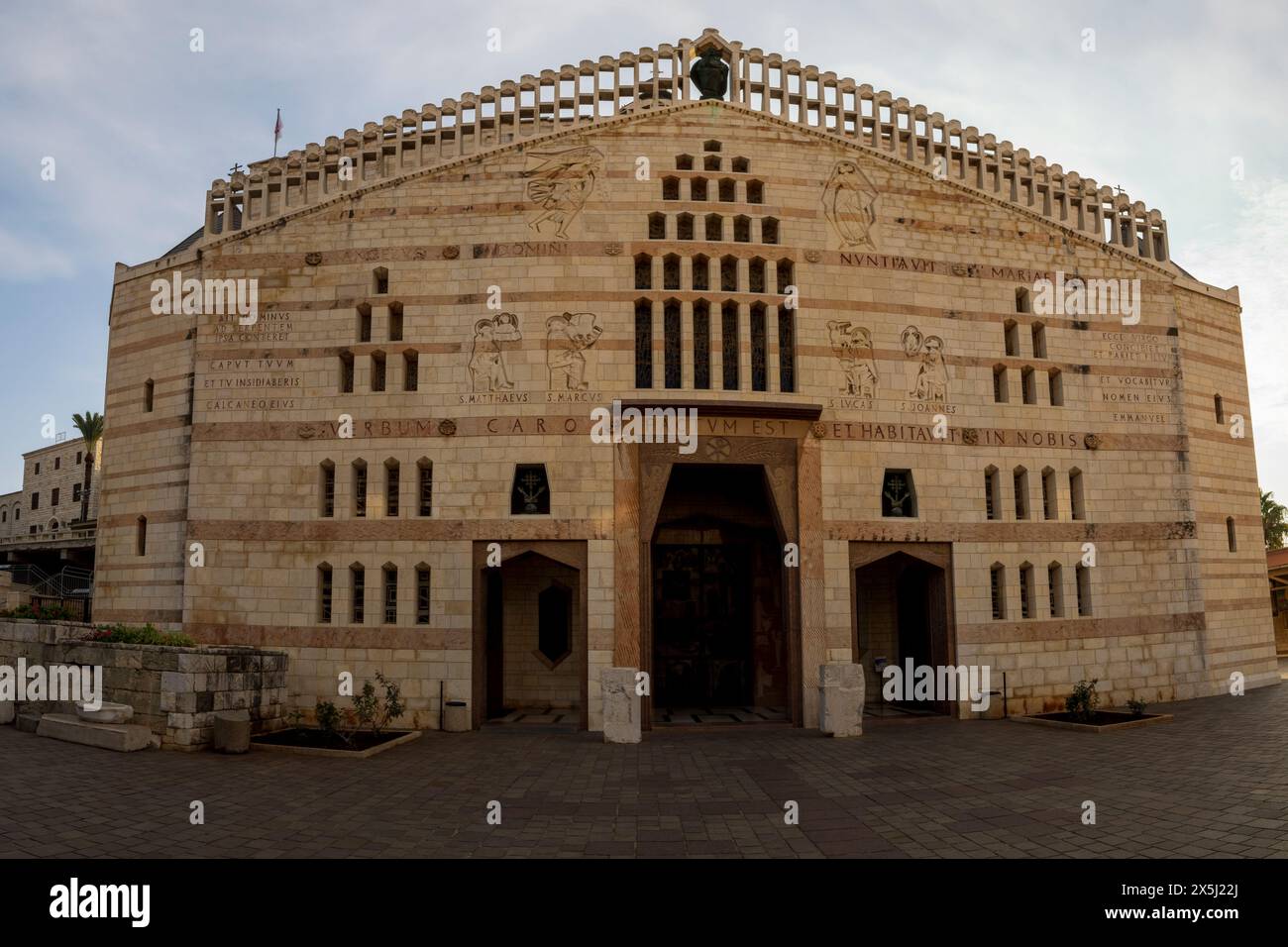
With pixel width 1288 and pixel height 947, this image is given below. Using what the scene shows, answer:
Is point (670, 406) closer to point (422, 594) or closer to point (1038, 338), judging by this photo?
point (422, 594)

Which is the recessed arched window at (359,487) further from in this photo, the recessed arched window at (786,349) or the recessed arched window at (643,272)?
the recessed arched window at (786,349)

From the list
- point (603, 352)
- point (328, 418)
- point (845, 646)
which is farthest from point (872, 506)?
point (328, 418)

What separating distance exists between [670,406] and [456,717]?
31.2ft

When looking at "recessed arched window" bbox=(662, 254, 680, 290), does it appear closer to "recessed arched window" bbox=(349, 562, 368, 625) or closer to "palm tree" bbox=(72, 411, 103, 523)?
"recessed arched window" bbox=(349, 562, 368, 625)

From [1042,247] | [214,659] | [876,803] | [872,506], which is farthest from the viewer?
[1042,247]

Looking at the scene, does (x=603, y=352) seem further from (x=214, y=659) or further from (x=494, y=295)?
(x=214, y=659)

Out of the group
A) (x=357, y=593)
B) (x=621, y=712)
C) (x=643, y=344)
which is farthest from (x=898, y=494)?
(x=357, y=593)

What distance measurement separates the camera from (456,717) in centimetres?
1741

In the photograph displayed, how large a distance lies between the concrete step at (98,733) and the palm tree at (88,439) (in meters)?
47.5

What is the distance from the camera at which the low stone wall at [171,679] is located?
Answer: 1420cm
